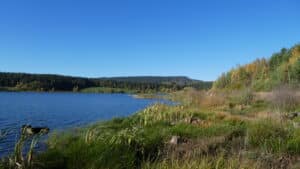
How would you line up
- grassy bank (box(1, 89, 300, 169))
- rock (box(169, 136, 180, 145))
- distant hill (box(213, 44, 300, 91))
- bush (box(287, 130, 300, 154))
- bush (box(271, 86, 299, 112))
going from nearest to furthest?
grassy bank (box(1, 89, 300, 169))
bush (box(287, 130, 300, 154))
rock (box(169, 136, 180, 145))
bush (box(271, 86, 299, 112))
distant hill (box(213, 44, 300, 91))

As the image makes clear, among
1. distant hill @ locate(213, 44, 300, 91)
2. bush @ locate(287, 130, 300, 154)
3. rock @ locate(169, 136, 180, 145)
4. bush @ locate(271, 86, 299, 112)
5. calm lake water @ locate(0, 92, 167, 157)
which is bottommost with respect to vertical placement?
calm lake water @ locate(0, 92, 167, 157)

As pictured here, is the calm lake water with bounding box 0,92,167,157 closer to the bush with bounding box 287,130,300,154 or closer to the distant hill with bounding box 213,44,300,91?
the bush with bounding box 287,130,300,154

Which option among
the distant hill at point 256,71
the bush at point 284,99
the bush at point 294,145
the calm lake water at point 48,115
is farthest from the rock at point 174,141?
the distant hill at point 256,71

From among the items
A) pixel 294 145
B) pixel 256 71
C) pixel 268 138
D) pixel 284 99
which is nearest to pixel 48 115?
pixel 284 99

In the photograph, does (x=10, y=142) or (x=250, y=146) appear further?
(x=10, y=142)

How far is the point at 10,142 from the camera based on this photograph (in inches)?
582

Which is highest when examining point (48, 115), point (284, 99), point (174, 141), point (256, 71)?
point (256, 71)

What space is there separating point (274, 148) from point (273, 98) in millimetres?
14274

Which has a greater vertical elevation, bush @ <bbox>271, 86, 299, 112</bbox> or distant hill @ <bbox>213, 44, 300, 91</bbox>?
distant hill @ <bbox>213, 44, 300, 91</bbox>

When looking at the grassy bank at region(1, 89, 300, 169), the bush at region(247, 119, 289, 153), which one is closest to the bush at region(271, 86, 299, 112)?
the grassy bank at region(1, 89, 300, 169)

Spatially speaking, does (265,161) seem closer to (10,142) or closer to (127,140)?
(127,140)

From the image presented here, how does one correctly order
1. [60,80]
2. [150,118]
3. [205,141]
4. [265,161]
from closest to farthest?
1. [265,161]
2. [205,141]
3. [150,118]
4. [60,80]

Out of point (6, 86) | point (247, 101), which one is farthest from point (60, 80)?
point (247, 101)

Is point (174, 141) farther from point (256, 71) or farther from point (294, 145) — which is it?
point (256, 71)
